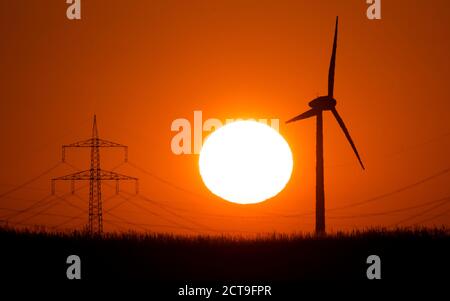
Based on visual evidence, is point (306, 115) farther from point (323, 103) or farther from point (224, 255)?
point (224, 255)

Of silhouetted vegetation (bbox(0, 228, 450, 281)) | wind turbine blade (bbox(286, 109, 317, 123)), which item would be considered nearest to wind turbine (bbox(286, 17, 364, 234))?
wind turbine blade (bbox(286, 109, 317, 123))

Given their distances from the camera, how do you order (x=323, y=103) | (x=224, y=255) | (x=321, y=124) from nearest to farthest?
(x=224, y=255) < (x=321, y=124) < (x=323, y=103)

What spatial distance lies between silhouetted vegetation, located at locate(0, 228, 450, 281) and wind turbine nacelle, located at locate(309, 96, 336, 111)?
847 inches

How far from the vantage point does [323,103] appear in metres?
70.4

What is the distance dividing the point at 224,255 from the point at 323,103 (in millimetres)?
28555

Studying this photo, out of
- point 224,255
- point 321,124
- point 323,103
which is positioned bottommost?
point 224,255

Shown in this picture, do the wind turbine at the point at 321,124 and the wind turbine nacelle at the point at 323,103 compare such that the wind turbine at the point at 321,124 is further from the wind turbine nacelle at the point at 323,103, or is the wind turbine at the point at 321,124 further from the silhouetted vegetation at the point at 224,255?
the silhouetted vegetation at the point at 224,255

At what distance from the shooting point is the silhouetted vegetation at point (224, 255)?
1677 inches

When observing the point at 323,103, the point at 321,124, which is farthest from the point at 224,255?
the point at 323,103

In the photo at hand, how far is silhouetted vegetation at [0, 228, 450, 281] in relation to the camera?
42.6 metres

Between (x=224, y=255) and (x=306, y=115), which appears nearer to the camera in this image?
(x=224, y=255)

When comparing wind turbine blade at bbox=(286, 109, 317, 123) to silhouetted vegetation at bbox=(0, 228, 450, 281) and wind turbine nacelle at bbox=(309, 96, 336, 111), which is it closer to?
wind turbine nacelle at bbox=(309, 96, 336, 111)
